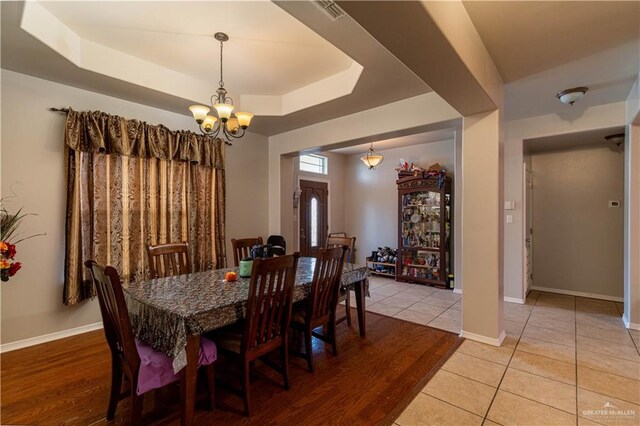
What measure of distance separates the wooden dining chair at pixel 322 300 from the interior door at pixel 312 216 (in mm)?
3683

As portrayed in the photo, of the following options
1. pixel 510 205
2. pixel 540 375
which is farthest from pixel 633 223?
pixel 540 375

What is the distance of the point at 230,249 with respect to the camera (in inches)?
173

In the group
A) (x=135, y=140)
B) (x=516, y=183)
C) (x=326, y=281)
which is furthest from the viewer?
A: (x=516, y=183)

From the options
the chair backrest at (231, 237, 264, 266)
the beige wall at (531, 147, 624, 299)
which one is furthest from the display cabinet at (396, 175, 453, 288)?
the chair backrest at (231, 237, 264, 266)

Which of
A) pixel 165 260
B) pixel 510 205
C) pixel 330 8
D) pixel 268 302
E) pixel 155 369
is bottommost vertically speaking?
pixel 155 369

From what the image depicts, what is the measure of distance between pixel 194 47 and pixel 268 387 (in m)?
2.98

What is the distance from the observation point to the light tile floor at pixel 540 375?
73.8 inches

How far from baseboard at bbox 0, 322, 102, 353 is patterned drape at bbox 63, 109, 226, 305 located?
1.16 ft

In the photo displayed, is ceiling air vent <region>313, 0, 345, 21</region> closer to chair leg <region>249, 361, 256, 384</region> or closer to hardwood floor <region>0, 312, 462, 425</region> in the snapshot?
hardwood floor <region>0, 312, 462, 425</region>

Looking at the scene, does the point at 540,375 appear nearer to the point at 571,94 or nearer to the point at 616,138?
the point at 571,94

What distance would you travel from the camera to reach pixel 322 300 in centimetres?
252

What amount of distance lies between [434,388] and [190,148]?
142 inches

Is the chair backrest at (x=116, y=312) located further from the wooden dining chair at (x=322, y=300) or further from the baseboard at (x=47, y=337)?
the baseboard at (x=47, y=337)

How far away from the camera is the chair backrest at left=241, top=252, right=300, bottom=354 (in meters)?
1.82
